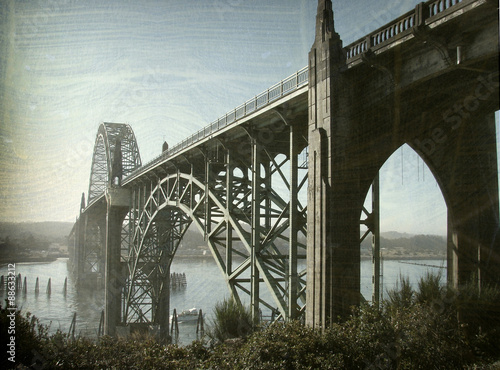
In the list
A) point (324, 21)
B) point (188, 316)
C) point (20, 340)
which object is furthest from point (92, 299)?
point (324, 21)

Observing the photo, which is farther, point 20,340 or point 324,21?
point 324,21

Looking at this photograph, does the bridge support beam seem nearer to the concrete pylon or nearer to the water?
the water

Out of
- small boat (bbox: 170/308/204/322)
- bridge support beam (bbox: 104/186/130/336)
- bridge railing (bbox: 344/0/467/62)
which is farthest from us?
small boat (bbox: 170/308/204/322)

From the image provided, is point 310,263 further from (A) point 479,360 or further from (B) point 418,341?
(A) point 479,360

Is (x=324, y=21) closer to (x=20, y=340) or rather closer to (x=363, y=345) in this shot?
(x=363, y=345)

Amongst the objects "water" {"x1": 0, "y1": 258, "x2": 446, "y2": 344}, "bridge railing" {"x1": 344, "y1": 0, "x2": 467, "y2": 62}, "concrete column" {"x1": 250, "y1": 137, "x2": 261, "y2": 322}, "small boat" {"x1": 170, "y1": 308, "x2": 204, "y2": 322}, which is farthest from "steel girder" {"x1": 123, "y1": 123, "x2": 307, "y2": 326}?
"small boat" {"x1": 170, "y1": 308, "x2": 204, "y2": 322}

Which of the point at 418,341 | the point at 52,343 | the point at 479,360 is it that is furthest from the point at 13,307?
the point at 479,360
